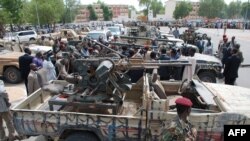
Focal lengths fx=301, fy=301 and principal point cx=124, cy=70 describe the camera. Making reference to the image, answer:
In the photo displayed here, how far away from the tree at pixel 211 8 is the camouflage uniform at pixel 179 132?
104373 millimetres

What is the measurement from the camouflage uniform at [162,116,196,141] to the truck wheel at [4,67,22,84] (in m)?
9.34

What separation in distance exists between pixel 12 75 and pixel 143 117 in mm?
8408

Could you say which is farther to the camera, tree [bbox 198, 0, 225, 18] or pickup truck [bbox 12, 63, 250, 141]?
tree [bbox 198, 0, 225, 18]

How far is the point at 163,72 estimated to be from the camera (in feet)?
29.7

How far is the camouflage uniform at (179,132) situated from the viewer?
3207mm

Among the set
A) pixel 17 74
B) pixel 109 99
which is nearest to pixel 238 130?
pixel 109 99

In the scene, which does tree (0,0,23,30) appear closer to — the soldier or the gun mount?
the gun mount

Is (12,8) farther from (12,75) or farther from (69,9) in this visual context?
(69,9)

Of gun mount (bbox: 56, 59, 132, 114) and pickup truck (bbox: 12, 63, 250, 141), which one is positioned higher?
gun mount (bbox: 56, 59, 132, 114)

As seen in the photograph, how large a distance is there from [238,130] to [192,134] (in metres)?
1.04

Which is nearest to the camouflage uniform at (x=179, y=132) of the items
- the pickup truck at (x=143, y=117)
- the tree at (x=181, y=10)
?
the pickup truck at (x=143, y=117)

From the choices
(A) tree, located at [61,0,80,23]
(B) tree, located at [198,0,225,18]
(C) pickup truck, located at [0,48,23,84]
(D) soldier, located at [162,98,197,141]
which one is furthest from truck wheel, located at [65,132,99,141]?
(B) tree, located at [198,0,225,18]

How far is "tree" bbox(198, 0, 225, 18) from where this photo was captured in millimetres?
102000

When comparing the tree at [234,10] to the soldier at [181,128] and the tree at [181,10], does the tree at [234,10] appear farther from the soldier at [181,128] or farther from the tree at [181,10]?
the soldier at [181,128]
